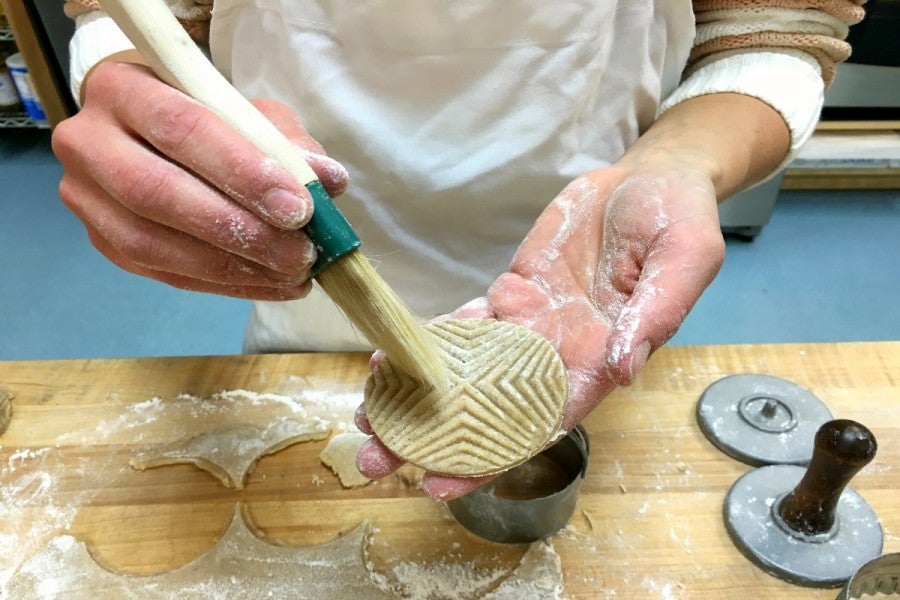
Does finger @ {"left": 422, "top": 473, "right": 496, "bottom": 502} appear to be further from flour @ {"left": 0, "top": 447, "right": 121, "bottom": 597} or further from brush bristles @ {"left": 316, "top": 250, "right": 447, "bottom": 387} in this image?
flour @ {"left": 0, "top": 447, "right": 121, "bottom": 597}

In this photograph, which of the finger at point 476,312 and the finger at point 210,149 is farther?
the finger at point 476,312

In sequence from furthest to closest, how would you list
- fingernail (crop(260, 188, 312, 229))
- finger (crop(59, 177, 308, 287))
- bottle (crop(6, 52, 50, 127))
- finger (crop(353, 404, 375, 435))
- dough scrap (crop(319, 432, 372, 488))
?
bottle (crop(6, 52, 50, 127))
dough scrap (crop(319, 432, 372, 488))
finger (crop(353, 404, 375, 435))
finger (crop(59, 177, 308, 287))
fingernail (crop(260, 188, 312, 229))

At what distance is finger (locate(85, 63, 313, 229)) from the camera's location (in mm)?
590

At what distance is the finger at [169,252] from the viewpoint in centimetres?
69

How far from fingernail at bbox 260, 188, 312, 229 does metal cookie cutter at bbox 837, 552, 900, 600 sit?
23.4 inches

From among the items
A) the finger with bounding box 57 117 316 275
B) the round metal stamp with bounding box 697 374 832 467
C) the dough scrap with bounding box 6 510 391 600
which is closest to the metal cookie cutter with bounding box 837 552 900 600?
the round metal stamp with bounding box 697 374 832 467

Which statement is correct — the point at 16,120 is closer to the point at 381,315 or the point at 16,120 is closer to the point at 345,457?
the point at 345,457

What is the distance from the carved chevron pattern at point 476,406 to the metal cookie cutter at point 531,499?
0.26ft

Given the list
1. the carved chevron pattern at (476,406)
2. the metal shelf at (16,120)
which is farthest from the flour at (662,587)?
the metal shelf at (16,120)

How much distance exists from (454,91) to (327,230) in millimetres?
363

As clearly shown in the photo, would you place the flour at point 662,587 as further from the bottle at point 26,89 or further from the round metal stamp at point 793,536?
the bottle at point 26,89

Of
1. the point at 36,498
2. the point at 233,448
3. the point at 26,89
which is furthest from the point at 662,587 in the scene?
the point at 26,89

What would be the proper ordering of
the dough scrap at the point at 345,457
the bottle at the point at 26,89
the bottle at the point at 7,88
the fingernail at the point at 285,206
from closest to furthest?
the fingernail at the point at 285,206
the dough scrap at the point at 345,457
the bottle at the point at 26,89
the bottle at the point at 7,88

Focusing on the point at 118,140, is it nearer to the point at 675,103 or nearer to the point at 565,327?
the point at 565,327
